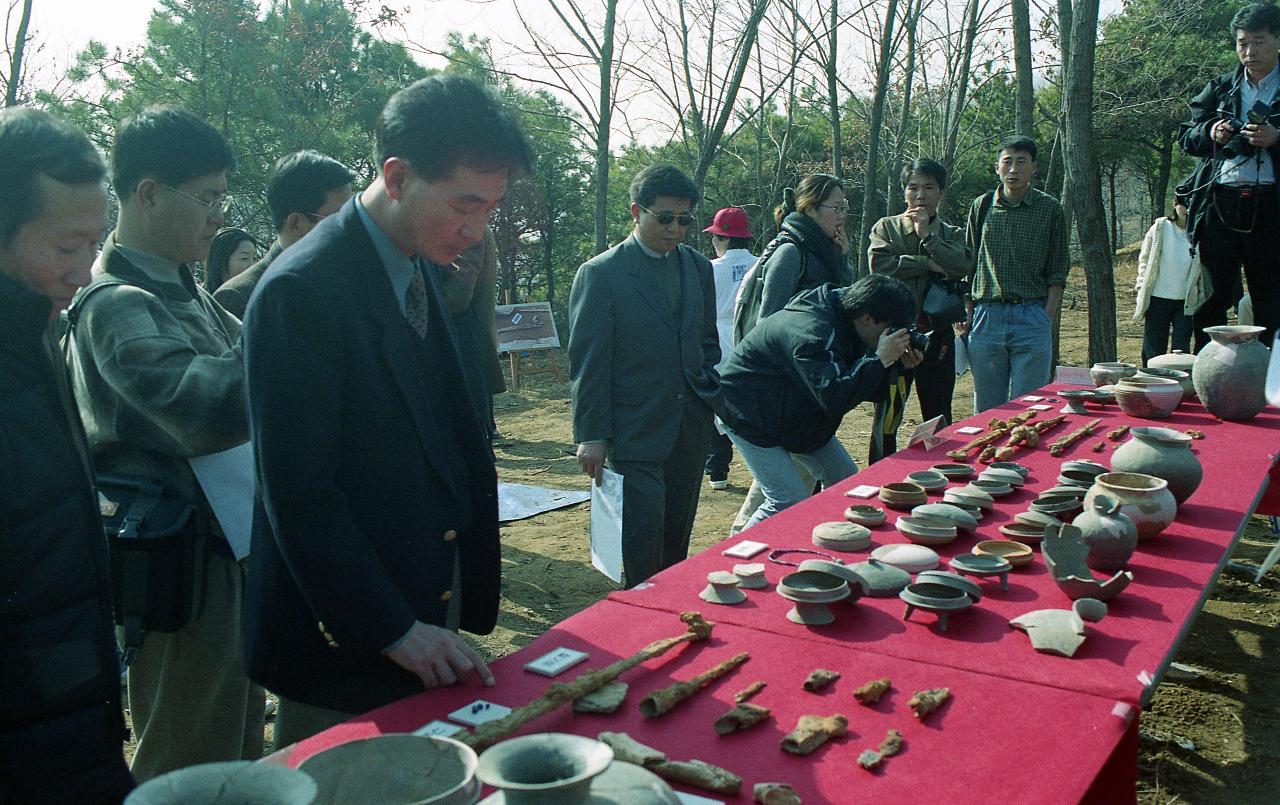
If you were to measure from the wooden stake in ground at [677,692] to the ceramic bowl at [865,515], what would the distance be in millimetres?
938

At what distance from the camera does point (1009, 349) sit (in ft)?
17.6

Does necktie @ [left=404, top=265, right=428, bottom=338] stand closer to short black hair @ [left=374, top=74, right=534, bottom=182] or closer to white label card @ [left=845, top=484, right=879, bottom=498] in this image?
short black hair @ [left=374, top=74, right=534, bottom=182]

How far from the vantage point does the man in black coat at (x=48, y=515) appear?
130 centimetres

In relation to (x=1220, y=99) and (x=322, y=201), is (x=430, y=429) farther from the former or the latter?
(x=1220, y=99)

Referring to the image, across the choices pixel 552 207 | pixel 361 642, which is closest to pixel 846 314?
pixel 361 642

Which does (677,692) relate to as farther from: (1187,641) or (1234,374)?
(1234,374)

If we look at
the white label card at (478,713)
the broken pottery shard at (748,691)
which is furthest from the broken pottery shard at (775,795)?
the white label card at (478,713)

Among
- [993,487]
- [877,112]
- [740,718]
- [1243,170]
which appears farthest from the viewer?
[877,112]

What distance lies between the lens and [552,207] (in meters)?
18.4

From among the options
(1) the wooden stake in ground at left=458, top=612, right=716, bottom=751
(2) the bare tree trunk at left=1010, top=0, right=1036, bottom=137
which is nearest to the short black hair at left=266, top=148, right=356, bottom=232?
(1) the wooden stake in ground at left=458, top=612, right=716, bottom=751

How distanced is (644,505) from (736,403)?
57 cm

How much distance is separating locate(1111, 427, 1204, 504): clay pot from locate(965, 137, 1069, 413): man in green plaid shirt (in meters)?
2.69

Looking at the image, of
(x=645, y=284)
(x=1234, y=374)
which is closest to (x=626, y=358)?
(x=645, y=284)

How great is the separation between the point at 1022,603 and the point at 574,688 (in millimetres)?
1002
